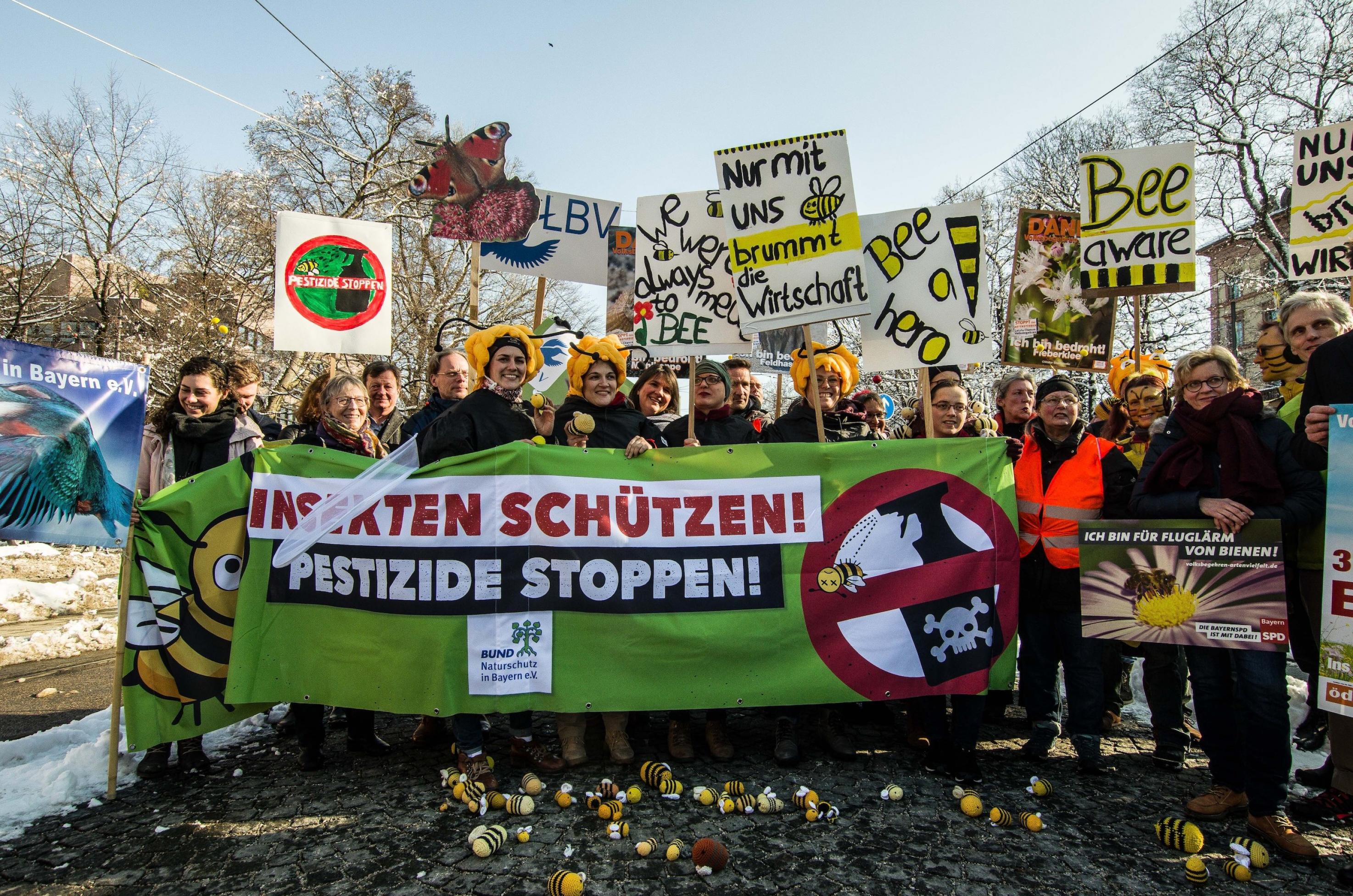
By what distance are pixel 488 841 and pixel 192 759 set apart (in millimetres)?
1839

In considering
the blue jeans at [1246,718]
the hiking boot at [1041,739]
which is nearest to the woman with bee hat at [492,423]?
the hiking boot at [1041,739]

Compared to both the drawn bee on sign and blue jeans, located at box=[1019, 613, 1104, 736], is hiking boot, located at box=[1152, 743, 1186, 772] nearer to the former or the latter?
blue jeans, located at box=[1019, 613, 1104, 736]

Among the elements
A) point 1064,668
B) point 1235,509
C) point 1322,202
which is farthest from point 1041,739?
point 1322,202

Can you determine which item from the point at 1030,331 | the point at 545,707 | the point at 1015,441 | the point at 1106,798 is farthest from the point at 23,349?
the point at 1030,331

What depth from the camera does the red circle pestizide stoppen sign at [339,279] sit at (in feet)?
17.8

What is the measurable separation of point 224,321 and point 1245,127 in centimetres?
2837

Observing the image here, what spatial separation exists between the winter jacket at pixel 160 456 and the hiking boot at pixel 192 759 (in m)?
1.35

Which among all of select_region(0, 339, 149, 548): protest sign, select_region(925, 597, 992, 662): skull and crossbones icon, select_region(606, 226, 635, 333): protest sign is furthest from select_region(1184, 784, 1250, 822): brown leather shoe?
select_region(606, 226, 635, 333): protest sign

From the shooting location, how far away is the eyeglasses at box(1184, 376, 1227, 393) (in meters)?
3.53

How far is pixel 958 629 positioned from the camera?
3.78 metres

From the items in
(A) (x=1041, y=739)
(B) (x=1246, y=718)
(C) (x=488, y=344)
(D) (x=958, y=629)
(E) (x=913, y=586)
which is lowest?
(A) (x=1041, y=739)

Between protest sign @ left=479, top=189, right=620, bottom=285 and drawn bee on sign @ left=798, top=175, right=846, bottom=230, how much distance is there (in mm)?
2541

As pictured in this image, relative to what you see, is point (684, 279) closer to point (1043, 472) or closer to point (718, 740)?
point (1043, 472)

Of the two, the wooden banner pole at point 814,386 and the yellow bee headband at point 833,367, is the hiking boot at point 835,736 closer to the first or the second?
the wooden banner pole at point 814,386
